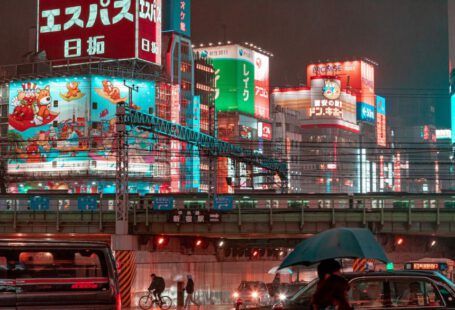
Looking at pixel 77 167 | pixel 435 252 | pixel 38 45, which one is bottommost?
pixel 435 252

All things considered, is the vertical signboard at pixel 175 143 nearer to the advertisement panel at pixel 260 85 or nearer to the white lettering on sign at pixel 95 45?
the white lettering on sign at pixel 95 45

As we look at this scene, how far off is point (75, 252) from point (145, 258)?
40.3 meters

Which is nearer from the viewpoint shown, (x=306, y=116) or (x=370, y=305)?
(x=370, y=305)

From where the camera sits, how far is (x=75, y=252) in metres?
15.3

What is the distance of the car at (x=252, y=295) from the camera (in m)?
39.0

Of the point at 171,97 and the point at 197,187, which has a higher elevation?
the point at 171,97

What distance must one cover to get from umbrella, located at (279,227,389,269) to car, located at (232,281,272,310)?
2557 centimetres

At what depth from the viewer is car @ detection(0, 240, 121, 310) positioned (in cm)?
1495

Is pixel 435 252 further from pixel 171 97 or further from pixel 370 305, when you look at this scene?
pixel 171 97

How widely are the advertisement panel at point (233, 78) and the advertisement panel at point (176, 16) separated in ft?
90.6

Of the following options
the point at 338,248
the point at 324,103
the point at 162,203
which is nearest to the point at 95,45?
the point at 162,203

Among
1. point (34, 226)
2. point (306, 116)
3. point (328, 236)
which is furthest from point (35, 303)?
point (306, 116)

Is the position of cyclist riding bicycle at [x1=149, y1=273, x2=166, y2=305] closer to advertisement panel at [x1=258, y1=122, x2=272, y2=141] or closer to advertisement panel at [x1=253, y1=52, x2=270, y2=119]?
advertisement panel at [x1=258, y1=122, x2=272, y2=141]

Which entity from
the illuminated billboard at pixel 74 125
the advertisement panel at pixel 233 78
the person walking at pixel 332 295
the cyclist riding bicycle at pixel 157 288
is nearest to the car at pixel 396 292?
the person walking at pixel 332 295
